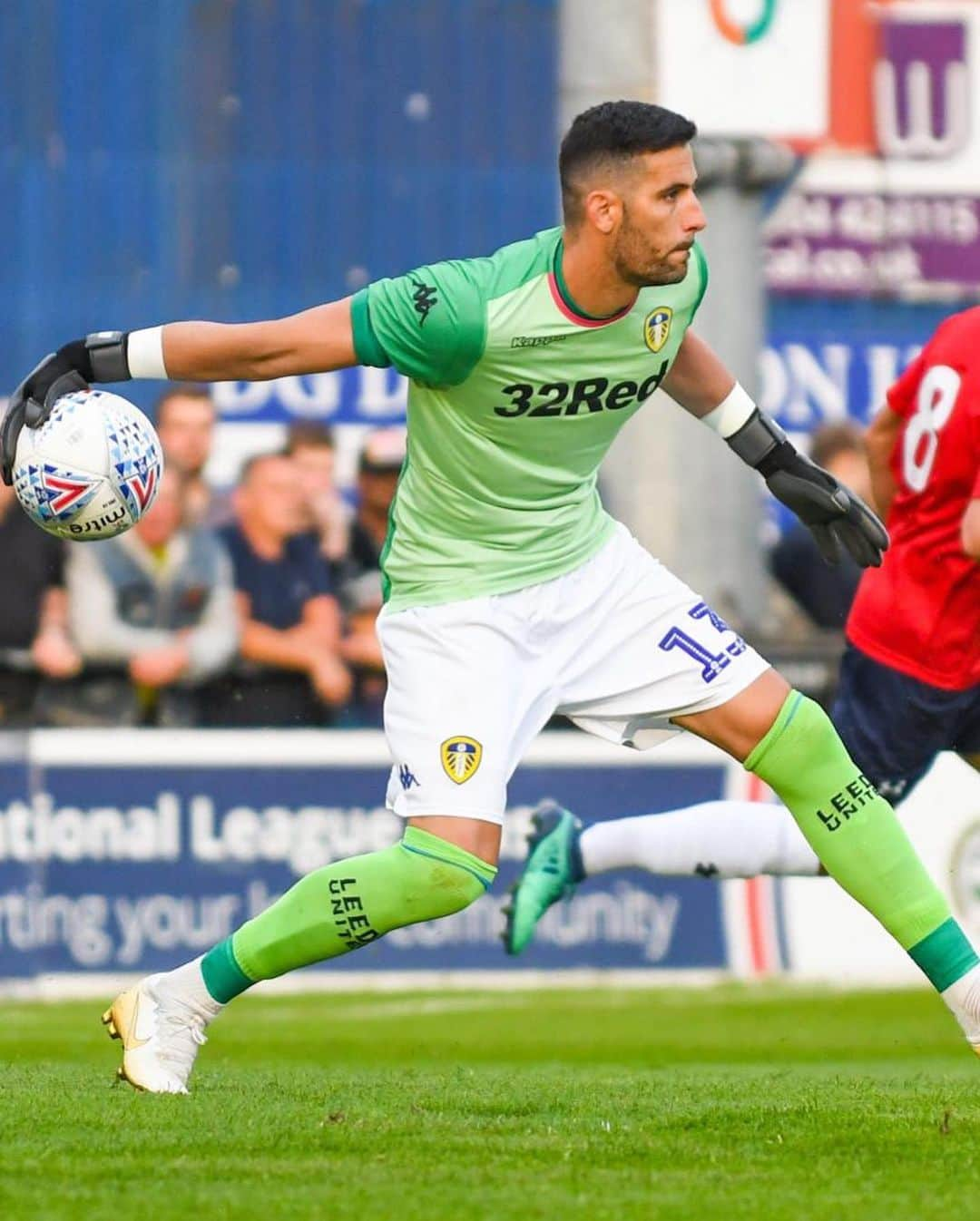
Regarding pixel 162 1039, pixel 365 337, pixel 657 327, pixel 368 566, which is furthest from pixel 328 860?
pixel 365 337

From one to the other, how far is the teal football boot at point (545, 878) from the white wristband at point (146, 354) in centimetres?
268

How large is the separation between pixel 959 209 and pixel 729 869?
1185cm

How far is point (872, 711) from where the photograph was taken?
7867 mm

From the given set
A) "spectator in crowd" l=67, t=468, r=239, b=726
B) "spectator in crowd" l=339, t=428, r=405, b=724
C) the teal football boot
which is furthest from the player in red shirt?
"spectator in crowd" l=67, t=468, r=239, b=726

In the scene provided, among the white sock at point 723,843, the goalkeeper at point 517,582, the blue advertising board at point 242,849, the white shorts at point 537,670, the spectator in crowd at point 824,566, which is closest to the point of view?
the goalkeeper at point 517,582

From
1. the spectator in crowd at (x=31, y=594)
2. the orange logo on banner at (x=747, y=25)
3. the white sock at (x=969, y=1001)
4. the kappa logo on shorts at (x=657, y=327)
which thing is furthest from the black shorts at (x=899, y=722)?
the orange logo on banner at (x=747, y=25)

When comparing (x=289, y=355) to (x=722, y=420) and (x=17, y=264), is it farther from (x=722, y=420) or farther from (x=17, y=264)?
(x=17, y=264)

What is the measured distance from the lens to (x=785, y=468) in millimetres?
7156

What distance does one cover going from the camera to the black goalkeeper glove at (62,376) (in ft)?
20.5

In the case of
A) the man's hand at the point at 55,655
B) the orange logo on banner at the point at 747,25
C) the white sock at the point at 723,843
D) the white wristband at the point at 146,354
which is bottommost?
the man's hand at the point at 55,655

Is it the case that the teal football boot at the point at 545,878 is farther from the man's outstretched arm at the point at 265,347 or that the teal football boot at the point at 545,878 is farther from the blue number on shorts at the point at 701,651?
the man's outstretched arm at the point at 265,347

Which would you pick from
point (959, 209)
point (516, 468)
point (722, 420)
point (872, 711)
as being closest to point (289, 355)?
point (516, 468)

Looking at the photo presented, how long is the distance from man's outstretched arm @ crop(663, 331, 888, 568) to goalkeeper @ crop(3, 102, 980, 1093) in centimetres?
33

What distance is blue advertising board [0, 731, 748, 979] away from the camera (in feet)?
37.4
